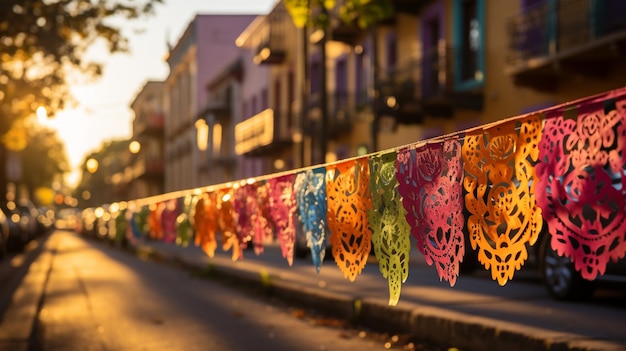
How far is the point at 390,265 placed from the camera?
5.43m

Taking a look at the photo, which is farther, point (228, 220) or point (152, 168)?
point (152, 168)

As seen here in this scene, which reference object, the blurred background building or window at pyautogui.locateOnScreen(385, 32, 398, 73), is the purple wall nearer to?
the blurred background building

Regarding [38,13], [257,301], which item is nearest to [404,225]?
[257,301]

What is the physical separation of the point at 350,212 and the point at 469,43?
646 inches

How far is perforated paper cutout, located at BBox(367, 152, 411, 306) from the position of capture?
17.4 feet

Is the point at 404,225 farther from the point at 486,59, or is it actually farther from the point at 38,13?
the point at 486,59

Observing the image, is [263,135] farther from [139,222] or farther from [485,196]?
[485,196]

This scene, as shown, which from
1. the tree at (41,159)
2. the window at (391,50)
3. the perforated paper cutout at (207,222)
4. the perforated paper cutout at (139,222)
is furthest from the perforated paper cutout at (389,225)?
the tree at (41,159)

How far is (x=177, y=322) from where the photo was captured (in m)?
10.3

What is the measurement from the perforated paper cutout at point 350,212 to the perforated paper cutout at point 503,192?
3.91 feet

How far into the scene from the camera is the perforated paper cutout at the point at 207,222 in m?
9.85

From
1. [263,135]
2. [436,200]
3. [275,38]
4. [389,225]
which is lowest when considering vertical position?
[389,225]

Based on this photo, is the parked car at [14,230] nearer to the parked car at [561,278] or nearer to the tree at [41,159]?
the parked car at [561,278]

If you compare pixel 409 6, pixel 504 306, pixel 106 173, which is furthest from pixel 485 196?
pixel 106 173
